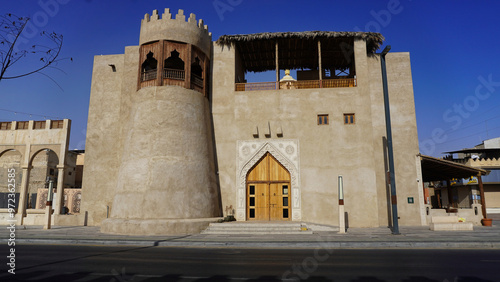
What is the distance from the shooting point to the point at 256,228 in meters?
16.6

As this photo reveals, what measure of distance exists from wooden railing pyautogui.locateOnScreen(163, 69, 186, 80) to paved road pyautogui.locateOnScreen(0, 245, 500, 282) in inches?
456

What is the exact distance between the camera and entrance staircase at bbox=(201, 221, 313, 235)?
639 inches

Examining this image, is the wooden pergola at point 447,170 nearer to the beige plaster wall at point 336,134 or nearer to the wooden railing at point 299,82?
the beige plaster wall at point 336,134

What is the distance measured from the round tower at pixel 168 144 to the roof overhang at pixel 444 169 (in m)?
13.3

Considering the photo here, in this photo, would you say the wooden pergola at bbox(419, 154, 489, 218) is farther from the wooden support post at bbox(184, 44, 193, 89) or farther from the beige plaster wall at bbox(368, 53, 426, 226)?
the wooden support post at bbox(184, 44, 193, 89)

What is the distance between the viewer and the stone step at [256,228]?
16300 mm

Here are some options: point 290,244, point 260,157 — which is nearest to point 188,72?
point 260,157

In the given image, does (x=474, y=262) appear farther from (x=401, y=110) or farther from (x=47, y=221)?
(x=47, y=221)

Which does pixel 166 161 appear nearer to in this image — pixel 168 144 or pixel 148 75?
pixel 168 144

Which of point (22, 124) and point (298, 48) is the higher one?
point (298, 48)

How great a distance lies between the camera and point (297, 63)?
26.4m

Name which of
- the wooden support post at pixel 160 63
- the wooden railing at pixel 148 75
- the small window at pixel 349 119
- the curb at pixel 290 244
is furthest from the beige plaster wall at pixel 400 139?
the wooden railing at pixel 148 75

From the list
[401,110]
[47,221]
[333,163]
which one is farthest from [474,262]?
[47,221]

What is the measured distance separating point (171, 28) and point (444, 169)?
65.1ft
